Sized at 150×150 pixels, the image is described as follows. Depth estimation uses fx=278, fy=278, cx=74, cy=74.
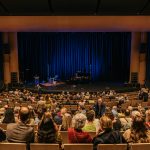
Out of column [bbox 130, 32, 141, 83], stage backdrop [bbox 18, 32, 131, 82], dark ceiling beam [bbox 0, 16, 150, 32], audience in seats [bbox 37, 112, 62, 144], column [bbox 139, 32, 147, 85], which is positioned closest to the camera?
audience in seats [bbox 37, 112, 62, 144]

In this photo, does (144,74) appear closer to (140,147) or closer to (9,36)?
(9,36)

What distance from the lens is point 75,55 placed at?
23.2m

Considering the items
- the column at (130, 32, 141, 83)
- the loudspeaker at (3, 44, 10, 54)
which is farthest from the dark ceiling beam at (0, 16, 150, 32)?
the column at (130, 32, 141, 83)

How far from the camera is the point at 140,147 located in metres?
3.98

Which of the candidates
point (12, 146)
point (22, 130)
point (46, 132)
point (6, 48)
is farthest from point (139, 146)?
point (6, 48)

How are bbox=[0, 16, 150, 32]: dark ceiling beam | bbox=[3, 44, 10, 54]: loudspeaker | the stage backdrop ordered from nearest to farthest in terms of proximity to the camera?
bbox=[0, 16, 150, 32]: dark ceiling beam → bbox=[3, 44, 10, 54]: loudspeaker → the stage backdrop
